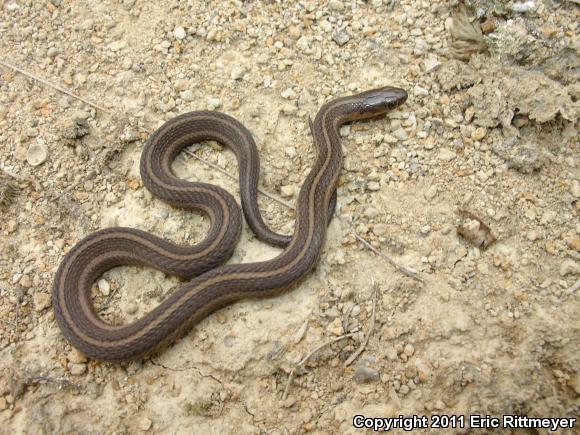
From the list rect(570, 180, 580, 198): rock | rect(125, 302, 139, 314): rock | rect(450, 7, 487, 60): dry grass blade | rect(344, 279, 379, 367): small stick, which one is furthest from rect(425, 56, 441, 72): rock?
rect(125, 302, 139, 314): rock

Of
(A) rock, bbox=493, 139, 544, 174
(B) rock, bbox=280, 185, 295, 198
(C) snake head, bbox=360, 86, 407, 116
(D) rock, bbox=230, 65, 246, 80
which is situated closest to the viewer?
(A) rock, bbox=493, 139, 544, 174

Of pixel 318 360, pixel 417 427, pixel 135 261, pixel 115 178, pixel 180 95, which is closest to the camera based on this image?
pixel 417 427

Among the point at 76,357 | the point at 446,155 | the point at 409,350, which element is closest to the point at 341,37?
the point at 446,155

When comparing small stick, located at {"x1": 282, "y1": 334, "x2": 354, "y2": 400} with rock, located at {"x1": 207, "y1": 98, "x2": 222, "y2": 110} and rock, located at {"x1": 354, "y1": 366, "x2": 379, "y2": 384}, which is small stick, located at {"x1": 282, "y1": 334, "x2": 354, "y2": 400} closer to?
rock, located at {"x1": 354, "y1": 366, "x2": 379, "y2": 384}

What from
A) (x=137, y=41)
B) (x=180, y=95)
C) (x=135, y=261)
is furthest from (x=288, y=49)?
(x=135, y=261)

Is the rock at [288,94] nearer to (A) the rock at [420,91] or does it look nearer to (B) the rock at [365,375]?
(A) the rock at [420,91]

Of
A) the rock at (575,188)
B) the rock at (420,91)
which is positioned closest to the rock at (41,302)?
the rock at (420,91)

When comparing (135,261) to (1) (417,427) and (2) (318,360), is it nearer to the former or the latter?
(2) (318,360)
